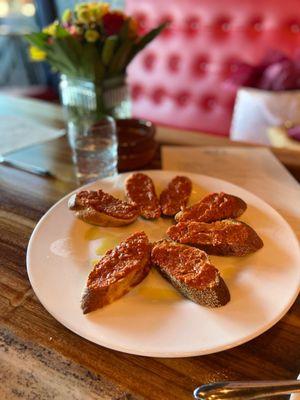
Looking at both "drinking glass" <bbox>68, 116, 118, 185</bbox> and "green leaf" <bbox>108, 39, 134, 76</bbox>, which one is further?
"green leaf" <bbox>108, 39, 134, 76</bbox>

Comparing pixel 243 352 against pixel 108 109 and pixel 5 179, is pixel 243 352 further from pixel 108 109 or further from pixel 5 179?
pixel 108 109

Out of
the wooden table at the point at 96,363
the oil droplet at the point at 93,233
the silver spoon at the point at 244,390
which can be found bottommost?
the wooden table at the point at 96,363

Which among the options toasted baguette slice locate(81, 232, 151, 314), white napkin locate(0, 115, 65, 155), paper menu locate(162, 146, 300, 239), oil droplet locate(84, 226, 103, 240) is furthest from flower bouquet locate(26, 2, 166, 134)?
toasted baguette slice locate(81, 232, 151, 314)

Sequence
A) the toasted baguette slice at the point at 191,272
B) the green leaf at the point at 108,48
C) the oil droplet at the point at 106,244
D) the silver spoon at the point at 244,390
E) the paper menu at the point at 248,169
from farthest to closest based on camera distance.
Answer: the green leaf at the point at 108,48, the paper menu at the point at 248,169, the oil droplet at the point at 106,244, the toasted baguette slice at the point at 191,272, the silver spoon at the point at 244,390

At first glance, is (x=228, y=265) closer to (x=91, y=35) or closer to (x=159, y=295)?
(x=159, y=295)

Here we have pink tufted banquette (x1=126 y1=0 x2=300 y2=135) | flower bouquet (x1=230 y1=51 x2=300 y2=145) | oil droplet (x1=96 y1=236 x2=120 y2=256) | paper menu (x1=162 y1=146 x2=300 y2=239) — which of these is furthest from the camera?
pink tufted banquette (x1=126 y1=0 x2=300 y2=135)

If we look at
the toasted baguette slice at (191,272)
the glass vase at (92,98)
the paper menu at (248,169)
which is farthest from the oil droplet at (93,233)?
the glass vase at (92,98)

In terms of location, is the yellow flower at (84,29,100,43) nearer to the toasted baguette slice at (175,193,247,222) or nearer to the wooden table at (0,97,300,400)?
the toasted baguette slice at (175,193,247,222)

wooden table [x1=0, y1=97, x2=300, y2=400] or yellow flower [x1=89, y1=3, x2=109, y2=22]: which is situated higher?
yellow flower [x1=89, y1=3, x2=109, y2=22]

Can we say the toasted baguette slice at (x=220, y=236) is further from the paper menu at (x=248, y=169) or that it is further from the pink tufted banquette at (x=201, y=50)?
the pink tufted banquette at (x=201, y=50)
